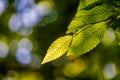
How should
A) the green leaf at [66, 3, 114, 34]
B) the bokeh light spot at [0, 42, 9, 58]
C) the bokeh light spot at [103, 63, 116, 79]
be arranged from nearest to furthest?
1. the green leaf at [66, 3, 114, 34]
2. the bokeh light spot at [103, 63, 116, 79]
3. the bokeh light spot at [0, 42, 9, 58]

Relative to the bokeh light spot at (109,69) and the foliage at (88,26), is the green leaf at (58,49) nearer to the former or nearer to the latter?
the foliage at (88,26)

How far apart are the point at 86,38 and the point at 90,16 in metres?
0.09

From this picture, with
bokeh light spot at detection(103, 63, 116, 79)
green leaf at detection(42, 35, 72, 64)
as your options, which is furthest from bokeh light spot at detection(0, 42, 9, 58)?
green leaf at detection(42, 35, 72, 64)

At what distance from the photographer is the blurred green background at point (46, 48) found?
5.19 metres

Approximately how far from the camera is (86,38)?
5.06ft

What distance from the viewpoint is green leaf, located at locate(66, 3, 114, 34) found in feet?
4.95

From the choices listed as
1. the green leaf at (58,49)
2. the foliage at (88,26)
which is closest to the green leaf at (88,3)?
the foliage at (88,26)

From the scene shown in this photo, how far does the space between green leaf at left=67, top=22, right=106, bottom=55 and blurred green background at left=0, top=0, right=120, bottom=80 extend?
2.93 m

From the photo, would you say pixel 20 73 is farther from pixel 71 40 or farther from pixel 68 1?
pixel 71 40

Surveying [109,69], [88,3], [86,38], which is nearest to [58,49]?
[86,38]

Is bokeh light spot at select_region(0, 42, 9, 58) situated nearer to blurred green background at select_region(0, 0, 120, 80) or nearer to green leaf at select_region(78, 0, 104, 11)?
blurred green background at select_region(0, 0, 120, 80)

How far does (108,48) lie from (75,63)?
560mm

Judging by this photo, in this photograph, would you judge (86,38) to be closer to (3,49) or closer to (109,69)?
(109,69)

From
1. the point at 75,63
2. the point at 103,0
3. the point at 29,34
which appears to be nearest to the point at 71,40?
the point at 103,0
